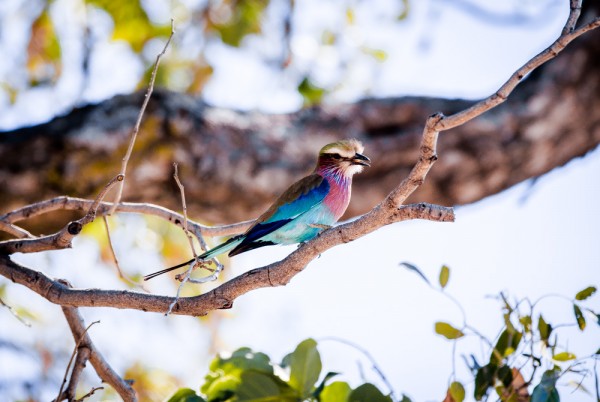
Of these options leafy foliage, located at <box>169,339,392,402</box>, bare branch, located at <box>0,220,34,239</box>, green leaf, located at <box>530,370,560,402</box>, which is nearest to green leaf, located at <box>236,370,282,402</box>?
leafy foliage, located at <box>169,339,392,402</box>

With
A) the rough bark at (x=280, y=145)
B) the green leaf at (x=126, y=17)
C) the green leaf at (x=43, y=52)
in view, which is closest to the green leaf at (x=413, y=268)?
the rough bark at (x=280, y=145)

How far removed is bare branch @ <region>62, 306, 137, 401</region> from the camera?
10.0ft

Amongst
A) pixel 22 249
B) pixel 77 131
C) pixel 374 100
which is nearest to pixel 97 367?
pixel 22 249

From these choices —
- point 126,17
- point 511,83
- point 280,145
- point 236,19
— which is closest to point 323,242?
point 511,83

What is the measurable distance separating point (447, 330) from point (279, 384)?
59 cm

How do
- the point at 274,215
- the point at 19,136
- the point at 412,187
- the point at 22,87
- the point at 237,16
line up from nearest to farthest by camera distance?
the point at 412,187 → the point at 274,215 → the point at 19,136 → the point at 237,16 → the point at 22,87

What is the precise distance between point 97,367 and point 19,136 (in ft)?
7.44

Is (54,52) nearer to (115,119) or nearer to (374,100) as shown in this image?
(115,119)

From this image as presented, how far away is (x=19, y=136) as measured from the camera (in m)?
4.98

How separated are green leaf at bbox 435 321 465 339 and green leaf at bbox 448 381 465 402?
0.62 ft

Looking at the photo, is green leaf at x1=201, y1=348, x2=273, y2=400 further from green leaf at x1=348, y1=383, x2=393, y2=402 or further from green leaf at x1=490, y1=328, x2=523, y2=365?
green leaf at x1=490, y1=328, x2=523, y2=365

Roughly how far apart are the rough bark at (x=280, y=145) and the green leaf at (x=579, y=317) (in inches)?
121

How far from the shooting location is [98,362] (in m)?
3.17

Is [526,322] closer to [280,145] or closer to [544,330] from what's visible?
[544,330]
